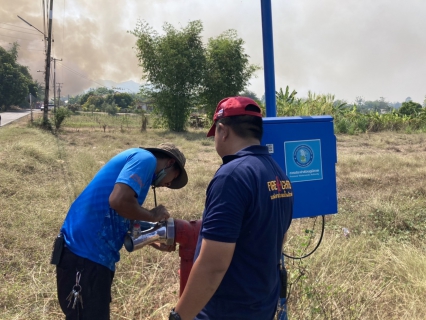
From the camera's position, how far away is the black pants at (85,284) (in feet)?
6.34

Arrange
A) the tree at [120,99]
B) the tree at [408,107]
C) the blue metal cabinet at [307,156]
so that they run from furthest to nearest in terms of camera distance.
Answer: the tree at [120,99] < the tree at [408,107] < the blue metal cabinet at [307,156]

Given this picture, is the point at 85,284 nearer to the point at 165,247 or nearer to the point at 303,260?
the point at 165,247

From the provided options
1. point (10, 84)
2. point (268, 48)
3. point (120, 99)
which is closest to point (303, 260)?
point (268, 48)

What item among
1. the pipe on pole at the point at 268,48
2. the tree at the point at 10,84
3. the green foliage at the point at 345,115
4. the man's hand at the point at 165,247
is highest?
the tree at the point at 10,84

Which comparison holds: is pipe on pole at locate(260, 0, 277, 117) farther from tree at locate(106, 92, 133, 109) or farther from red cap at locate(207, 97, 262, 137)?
tree at locate(106, 92, 133, 109)

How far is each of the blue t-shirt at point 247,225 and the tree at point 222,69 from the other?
869 inches

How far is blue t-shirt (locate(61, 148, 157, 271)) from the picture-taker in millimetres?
1922

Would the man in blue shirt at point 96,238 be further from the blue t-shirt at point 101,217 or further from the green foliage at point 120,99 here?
the green foliage at point 120,99

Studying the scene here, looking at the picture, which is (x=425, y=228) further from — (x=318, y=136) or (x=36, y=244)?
(x=36, y=244)

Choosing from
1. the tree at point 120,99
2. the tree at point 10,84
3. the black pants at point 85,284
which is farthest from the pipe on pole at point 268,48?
the tree at point 120,99

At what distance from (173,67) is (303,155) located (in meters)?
20.5

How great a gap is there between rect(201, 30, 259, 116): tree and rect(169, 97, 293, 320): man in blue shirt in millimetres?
21987

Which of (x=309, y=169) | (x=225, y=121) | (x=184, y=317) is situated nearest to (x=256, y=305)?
(x=184, y=317)

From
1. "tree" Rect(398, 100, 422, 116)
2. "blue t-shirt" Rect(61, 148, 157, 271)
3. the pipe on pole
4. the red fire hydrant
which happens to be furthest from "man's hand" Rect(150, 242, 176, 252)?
"tree" Rect(398, 100, 422, 116)
